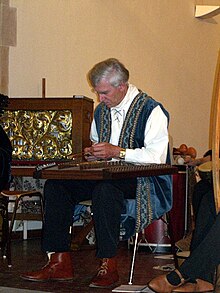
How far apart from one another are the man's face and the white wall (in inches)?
88.6

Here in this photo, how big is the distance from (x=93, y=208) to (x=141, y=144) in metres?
0.51

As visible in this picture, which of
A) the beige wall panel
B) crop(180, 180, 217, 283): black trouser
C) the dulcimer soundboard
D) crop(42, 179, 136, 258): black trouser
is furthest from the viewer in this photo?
the beige wall panel

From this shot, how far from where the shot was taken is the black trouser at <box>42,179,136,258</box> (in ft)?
10.9

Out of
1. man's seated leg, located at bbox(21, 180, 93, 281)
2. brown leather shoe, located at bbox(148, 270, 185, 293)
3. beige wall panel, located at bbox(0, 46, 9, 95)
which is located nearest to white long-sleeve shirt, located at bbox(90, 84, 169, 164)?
man's seated leg, located at bbox(21, 180, 93, 281)

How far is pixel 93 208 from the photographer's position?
3.35 m

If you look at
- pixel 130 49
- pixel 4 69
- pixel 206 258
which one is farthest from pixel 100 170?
pixel 130 49

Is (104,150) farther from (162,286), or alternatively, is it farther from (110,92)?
(162,286)

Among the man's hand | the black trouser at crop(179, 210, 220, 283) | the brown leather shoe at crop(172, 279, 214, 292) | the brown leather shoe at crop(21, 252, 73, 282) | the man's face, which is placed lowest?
the brown leather shoe at crop(21, 252, 73, 282)

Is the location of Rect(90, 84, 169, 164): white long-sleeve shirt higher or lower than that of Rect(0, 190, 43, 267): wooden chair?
higher

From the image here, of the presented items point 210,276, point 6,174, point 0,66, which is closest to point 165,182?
point 210,276

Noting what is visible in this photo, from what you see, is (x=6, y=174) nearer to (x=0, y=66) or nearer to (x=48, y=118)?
(x=48, y=118)

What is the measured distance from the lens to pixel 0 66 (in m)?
5.67

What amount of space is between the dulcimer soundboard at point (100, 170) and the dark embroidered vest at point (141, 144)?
0.45ft

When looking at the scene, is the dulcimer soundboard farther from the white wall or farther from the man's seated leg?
the white wall
